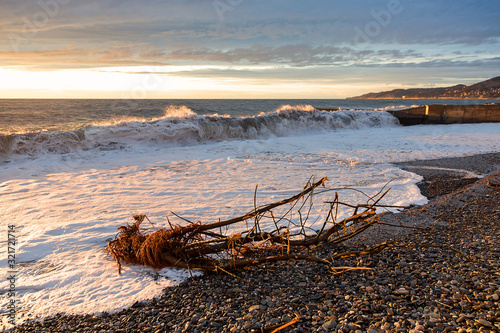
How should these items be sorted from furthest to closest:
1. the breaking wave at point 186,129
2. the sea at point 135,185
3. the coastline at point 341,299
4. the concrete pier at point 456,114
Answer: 1. the concrete pier at point 456,114
2. the breaking wave at point 186,129
3. the sea at point 135,185
4. the coastline at point 341,299

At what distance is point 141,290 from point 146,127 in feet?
36.0

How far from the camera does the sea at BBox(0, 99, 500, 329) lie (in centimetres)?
274

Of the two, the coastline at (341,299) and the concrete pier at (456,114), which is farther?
the concrete pier at (456,114)

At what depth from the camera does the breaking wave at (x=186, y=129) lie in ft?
34.1

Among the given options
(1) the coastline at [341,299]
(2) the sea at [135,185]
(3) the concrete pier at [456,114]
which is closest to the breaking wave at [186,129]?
(2) the sea at [135,185]

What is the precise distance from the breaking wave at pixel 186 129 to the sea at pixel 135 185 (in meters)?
0.06

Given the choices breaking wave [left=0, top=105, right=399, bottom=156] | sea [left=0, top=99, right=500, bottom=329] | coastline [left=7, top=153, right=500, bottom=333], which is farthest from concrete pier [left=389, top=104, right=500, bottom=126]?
coastline [left=7, top=153, right=500, bottom=333]

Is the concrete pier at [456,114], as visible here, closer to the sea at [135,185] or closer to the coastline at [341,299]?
the sea at [135,185]

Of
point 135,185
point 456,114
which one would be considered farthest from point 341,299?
point 456,114

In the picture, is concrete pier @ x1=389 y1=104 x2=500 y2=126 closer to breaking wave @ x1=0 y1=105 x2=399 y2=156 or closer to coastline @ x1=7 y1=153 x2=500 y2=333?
breaking wave @ x1=0 y1=105 x2=399 y2=156

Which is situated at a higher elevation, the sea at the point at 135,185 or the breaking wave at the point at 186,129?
the breaking wave at the point at 186,129

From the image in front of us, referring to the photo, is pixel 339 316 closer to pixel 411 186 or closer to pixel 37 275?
pixel 37 275

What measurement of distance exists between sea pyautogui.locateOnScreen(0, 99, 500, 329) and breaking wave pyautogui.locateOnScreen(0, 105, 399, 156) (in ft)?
0.19

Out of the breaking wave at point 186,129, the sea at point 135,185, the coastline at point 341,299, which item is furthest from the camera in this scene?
the breaking wave at point 186,129
